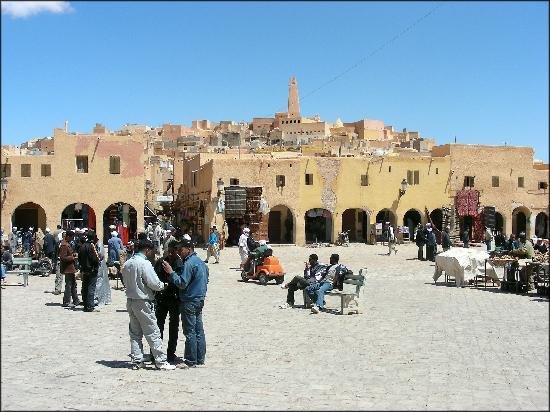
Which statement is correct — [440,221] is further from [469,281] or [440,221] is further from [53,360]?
[53,360]

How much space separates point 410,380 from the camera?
25.1ft

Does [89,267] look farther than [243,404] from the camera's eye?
Yes

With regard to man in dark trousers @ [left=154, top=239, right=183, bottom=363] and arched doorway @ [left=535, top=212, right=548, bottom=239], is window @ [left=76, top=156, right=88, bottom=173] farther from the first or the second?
arched doorway @ [left=535, top=212, right=548, bottom=239]

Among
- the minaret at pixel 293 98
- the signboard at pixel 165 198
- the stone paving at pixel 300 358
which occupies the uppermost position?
the minaret at pixel 293 98

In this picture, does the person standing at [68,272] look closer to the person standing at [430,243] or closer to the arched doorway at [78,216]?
the person standing at [430,243]

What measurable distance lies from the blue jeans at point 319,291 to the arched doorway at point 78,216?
2148 cm

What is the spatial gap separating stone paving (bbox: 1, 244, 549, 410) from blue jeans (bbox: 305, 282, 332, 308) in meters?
0.32

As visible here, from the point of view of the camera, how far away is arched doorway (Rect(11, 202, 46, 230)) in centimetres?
3712

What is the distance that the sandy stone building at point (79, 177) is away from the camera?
1266 inches

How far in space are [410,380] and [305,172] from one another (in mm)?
28813

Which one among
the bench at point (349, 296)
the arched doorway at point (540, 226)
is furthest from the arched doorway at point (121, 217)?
the arched doorway at point (540, 226)

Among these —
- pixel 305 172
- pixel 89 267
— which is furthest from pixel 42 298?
pixel 305 172

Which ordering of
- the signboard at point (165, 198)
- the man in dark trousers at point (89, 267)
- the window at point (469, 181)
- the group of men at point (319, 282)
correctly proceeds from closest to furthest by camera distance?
the man in dark trousers at point (89, 267) < the group of men at point (319, 282) < the window at point (469, 181) < the signboard at point (165, 198)

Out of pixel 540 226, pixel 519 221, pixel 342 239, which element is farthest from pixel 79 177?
pixel 519 221
